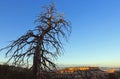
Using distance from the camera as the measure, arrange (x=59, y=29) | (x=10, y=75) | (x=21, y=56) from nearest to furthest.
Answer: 1. (x=21, y=56)
2. (x=59, y=29)
3. (x=10, y=75)

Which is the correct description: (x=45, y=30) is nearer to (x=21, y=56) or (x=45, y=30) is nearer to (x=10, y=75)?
(x=21, y=56)

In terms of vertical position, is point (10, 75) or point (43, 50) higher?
point (43, 50)

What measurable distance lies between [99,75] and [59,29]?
19.5 metres

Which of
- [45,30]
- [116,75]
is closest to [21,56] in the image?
[45,30]

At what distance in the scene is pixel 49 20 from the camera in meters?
18.8

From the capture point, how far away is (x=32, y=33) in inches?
704

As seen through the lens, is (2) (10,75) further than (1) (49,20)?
Yes

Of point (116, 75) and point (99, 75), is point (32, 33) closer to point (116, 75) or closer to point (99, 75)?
point (99, 75)

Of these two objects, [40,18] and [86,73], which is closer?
[40,18]

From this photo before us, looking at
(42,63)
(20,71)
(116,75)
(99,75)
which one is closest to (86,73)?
(99,75)

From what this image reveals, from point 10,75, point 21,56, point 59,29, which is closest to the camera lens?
point 21,56

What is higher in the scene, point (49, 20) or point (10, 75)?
point (49, 20)

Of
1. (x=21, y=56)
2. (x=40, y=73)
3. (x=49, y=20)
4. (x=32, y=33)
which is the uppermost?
(x=49, y=20)

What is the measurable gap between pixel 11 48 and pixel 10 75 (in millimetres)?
3581
